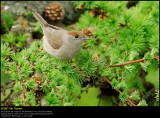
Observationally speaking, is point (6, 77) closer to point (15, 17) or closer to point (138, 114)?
point (15, 17)

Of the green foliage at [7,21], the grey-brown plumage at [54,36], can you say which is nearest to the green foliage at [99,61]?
the grey-brown plumage at [54,36]

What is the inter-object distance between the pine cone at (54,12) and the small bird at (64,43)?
3.00ft

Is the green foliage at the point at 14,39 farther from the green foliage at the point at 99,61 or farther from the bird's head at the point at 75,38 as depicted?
the bird's head at the point at 75,38

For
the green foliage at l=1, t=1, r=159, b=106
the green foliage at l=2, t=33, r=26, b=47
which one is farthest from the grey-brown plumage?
the green foliage at l=2, t=33, r=26, b=47

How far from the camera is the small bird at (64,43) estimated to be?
1.20m

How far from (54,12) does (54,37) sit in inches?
37.6

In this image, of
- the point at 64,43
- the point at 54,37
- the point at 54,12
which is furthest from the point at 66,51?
the point at 54,12

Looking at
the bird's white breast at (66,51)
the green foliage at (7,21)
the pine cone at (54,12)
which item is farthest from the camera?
the pine cone at (54,12)

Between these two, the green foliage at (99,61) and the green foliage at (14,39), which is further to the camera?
the green foliage at (14,39)

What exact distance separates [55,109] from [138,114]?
47cm

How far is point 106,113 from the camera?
3.53 ft

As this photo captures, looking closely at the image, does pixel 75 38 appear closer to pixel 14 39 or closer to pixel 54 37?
pixel 54 37

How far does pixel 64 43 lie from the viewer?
1260 mm

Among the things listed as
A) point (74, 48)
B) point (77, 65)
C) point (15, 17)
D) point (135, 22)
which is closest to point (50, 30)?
point (74, 48)
